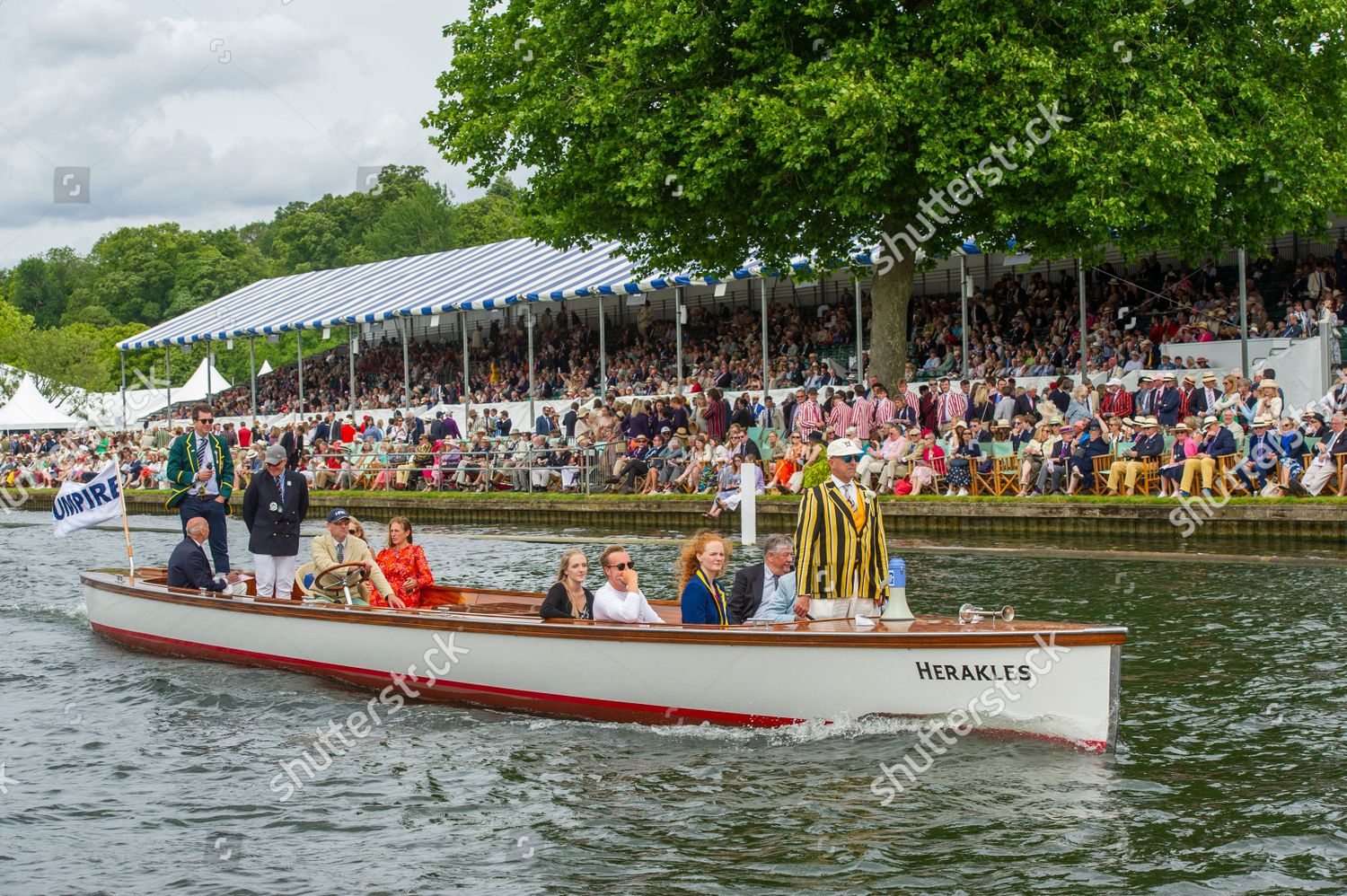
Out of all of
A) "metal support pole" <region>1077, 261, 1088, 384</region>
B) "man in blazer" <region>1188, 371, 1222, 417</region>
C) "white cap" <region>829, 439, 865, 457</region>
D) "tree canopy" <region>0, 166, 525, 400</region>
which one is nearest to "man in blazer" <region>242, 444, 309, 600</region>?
"white cap" <region>829, 439, 865, 457</region>

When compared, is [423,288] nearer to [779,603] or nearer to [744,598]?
[744,598]

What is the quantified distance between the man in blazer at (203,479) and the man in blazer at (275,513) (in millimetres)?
893

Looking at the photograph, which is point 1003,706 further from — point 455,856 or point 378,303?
point 378,303

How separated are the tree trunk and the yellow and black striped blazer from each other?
16.3 meters

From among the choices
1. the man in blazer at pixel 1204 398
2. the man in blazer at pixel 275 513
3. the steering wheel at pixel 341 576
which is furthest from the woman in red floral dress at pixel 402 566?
the man in blazer at pixel 1204 398

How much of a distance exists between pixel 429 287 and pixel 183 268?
283 ft

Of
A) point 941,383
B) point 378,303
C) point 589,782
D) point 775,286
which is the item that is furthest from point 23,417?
point 589,782

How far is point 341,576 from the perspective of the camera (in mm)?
13430

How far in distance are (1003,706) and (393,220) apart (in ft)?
329

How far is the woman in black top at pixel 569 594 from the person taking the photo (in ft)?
37.4

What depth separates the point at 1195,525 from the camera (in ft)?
63.8

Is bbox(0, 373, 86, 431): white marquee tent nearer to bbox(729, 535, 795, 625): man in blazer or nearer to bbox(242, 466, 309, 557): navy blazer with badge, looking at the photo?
bbox(242, 466, 309, 557): navy blazer with badge

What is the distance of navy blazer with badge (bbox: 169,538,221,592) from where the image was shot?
14703 mm

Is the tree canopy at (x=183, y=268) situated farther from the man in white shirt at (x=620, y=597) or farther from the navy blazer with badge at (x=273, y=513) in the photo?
the man in white shirt at (x=620, y=597)
